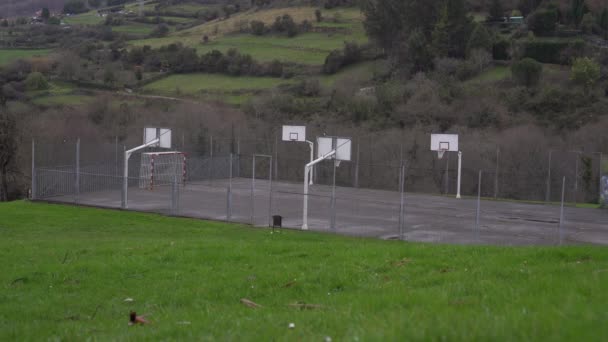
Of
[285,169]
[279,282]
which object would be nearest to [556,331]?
[279,282]

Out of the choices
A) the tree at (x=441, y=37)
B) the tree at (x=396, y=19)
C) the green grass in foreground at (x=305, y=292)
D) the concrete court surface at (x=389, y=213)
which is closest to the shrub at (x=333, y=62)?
the tree at (x=396, y=19)

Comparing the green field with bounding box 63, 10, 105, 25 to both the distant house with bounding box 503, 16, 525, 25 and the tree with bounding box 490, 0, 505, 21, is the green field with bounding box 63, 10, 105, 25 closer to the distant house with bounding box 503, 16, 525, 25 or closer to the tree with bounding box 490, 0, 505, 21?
the tree with bounding box 490, 0, 505, 21

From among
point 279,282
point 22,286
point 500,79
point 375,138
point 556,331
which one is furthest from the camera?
point 500,79

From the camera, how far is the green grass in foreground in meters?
5.60

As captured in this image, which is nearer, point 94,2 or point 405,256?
point 405,256

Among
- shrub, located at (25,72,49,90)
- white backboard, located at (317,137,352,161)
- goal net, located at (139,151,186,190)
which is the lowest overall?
goal net, located at (139,151,186,190)

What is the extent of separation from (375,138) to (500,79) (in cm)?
2248

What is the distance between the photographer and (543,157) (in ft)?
138

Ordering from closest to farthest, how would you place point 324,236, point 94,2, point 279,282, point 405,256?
point 279,282
point 405,256
point 324,236
point 94,2

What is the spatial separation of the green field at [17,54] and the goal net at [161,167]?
4446 centimetres

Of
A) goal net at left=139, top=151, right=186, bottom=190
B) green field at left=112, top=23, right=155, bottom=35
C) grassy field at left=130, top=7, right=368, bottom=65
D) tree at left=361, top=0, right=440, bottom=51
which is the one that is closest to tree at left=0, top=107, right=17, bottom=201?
goal net at left=139, top=151, right=186, bottom=190

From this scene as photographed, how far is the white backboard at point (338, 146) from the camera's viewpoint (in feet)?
90.9

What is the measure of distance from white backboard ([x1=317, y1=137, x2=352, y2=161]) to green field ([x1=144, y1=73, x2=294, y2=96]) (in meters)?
42.0

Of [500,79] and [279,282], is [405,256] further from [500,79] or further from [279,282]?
[500,79]
